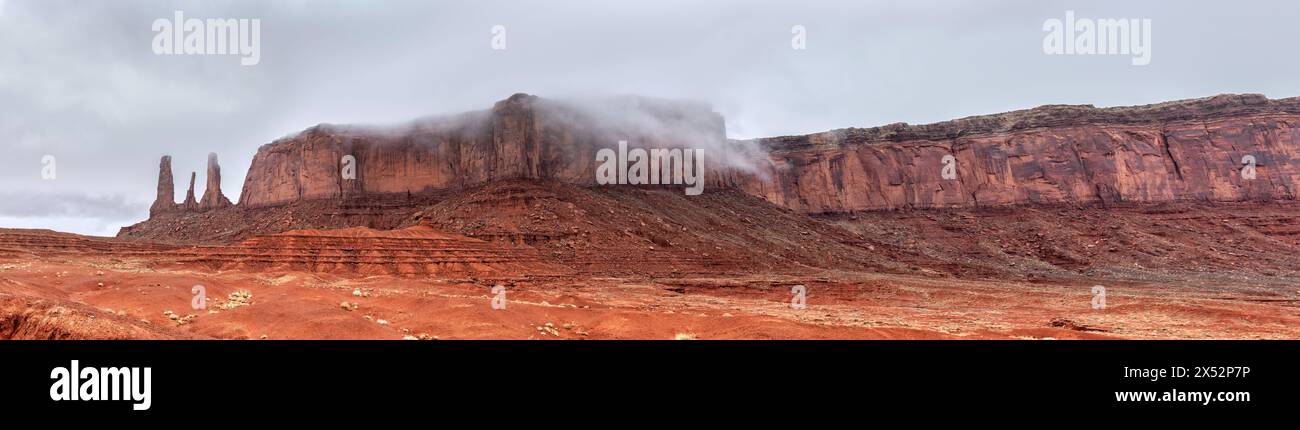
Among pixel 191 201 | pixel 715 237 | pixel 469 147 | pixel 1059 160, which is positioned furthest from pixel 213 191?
pixel 1059 160

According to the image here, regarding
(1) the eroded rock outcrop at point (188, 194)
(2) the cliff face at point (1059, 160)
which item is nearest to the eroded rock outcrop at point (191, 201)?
(1) the eroded rock outcrop at point (188, 194)

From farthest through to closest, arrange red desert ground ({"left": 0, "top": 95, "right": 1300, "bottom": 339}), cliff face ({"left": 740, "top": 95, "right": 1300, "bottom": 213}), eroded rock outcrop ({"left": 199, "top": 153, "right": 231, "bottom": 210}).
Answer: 1. eroded rock outcrop ({"left": 199, "top": 153, "right": 231, "bottom": 210})
2. cliff face ({"left": 740, "top": 95, "right": 1300, "bottom": 213})
3. red desert ground ({"left": 0, "top": 95, "right": 1300, "bottom": 339})

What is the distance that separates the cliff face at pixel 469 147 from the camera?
233ft

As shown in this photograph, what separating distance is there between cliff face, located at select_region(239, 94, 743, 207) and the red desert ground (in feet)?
1.18

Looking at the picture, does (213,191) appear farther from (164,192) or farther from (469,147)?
(469,147)

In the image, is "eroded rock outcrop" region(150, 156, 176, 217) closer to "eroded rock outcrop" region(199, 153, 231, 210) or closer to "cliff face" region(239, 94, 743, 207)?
"eroded rock outcrop" region(199, 153, 231, 210)

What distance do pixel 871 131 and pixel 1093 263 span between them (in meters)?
43.2

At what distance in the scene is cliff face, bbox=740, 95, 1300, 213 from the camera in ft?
233

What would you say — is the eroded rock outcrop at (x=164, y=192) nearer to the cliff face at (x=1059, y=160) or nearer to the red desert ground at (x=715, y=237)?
the red desert ground at (x=715, y=237)

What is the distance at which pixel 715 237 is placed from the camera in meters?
56.5

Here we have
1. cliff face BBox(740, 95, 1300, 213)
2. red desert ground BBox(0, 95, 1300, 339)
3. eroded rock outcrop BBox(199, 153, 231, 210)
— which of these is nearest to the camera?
red desert ground BBox(0, 95, 1300, 339)

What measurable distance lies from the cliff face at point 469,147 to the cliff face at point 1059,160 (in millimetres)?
22380

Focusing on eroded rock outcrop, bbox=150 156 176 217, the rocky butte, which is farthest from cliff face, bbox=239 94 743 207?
eroded rock outcrop, bbox=150 156 176 217
